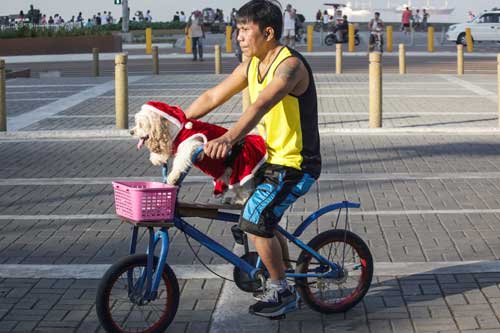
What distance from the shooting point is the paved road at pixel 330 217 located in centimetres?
593

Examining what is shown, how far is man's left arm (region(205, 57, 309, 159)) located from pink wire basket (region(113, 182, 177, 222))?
0.30 metres

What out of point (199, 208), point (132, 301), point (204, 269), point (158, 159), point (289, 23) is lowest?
point (204, 269)

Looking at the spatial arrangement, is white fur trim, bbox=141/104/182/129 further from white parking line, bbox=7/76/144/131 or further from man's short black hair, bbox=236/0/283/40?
white parking line, bbox=7/76/144/131

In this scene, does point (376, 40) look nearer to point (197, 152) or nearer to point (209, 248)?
point (209, 248)

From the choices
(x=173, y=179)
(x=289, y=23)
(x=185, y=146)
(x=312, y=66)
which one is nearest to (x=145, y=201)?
(x=173, y=179)

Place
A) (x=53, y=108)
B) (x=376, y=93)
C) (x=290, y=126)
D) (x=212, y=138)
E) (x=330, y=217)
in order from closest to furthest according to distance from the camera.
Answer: (x=212, y=138) < (x=290, y=126) < (x=330, y=217) < (x=376, y=93) < (x=53, y=108)

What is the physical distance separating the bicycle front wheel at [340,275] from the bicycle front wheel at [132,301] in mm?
721

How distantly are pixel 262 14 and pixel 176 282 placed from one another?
54.1 inches

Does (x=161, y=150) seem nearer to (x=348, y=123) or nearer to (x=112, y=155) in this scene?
(x=112, y=155)

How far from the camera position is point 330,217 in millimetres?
8602

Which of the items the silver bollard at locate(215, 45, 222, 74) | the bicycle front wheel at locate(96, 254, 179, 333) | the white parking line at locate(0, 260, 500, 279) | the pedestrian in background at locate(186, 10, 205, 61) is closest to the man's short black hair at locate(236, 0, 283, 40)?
the bicycle front wheel at locate(96, 254, 179, 333)

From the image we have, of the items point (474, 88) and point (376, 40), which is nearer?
point (474, 88)

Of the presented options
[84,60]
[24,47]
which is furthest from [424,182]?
[24,47]

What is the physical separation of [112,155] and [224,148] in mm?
7581
